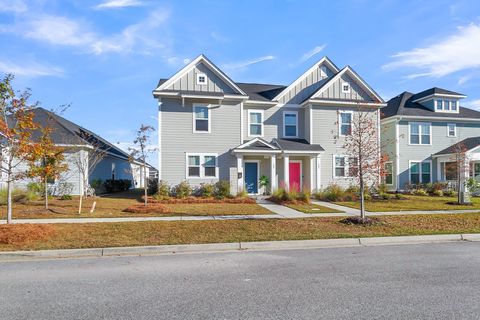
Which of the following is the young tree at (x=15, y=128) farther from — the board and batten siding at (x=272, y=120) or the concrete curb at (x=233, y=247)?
the board and batten siding at (x=272, y=120)

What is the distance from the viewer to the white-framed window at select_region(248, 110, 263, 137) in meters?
21.4

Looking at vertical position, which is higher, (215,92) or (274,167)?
(215,92)

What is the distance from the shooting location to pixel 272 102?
21.1m

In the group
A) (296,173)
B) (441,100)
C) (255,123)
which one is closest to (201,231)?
(255,123)

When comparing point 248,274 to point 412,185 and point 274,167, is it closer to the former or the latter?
point 274,167

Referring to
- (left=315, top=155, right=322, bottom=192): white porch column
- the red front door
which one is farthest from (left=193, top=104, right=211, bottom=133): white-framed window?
(left=315, top=155, right=322, bottom=192): white porch column

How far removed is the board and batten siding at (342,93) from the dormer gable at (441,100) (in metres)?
7.41

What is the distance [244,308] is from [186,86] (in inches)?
667

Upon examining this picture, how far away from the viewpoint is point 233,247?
26.7 feet

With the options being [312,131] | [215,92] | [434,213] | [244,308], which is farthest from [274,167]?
[244,308]

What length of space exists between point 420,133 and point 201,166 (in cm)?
1704

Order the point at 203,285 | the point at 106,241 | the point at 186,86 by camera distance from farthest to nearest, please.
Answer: the point at 186,86, the point at 106,241, the point at 203,285

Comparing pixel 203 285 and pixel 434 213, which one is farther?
pixel 434 213

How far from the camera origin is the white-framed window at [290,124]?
2197 cm
